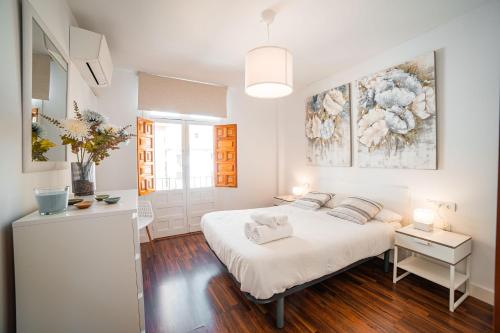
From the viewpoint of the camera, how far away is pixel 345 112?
3170 mm

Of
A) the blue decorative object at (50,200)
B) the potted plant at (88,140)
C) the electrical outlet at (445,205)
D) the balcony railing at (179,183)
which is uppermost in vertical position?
the potted plant at (88,140)

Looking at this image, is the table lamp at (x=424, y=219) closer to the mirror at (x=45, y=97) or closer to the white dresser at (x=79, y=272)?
the white dresser at (x=79, y=272)

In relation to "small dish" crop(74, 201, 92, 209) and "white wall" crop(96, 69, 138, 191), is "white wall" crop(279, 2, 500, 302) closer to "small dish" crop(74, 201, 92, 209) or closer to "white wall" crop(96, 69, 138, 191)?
"small dish" crop(74, 201, 92, 209)

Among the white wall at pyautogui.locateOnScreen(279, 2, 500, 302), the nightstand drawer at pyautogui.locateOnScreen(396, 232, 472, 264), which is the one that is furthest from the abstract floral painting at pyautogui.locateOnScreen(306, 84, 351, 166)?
the nightstand drawer at pyautogui.locateOnScreen(396, 232, 472, 264)

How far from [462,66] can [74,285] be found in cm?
365

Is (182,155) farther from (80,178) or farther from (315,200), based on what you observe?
(315,200)

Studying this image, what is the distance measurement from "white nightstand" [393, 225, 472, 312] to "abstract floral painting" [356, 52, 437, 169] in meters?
0.76

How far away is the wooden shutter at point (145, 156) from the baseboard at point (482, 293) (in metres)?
4.09

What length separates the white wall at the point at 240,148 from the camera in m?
3.18

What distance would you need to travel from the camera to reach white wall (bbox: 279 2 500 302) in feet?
6.21

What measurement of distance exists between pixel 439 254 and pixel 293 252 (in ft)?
4.55

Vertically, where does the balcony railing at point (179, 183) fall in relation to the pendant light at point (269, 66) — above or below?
below

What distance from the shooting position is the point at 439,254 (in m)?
1.88

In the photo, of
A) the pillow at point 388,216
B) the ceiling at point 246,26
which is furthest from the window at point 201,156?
the pillow at point 388,216
